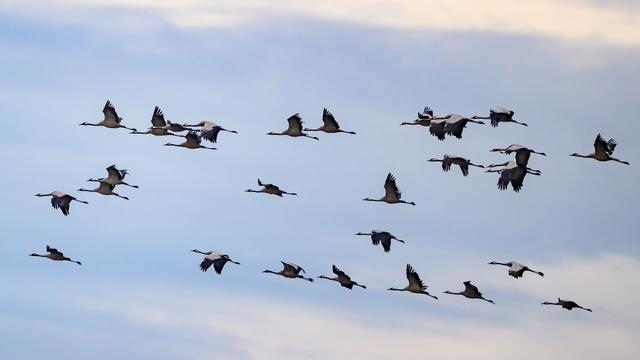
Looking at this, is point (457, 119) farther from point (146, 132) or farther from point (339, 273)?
point (146, 132)

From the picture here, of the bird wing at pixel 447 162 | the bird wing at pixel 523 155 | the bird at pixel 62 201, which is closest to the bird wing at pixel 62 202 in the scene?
the bird at pixel 62 201

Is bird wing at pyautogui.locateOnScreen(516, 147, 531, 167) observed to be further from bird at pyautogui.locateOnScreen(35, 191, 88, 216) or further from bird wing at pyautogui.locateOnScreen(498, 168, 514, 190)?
bird at pyautogui.locateOnScreen(35, 191, 88, 216)

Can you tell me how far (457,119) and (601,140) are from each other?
8.76m

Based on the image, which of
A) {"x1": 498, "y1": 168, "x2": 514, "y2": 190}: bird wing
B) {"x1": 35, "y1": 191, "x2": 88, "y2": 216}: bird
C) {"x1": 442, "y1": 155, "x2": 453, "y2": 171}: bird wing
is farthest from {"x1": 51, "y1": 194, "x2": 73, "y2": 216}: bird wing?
{"x1": 498, "y1": 168, "x2": 514, "y2": 190}: bird wing

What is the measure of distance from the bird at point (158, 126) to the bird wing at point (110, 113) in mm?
1573

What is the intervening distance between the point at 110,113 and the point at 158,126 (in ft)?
10.2

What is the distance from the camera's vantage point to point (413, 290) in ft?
476

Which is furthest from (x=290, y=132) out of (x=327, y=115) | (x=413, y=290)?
(x=413, y=290)

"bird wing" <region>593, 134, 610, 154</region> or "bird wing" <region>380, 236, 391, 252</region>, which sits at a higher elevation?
"bird wing" <region>593, 134, 610, 154</region>

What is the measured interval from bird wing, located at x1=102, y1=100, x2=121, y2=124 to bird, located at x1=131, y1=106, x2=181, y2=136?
1573mm

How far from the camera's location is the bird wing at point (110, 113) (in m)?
151

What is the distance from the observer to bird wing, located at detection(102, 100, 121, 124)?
151 m

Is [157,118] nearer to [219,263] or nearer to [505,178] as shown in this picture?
[219,263]

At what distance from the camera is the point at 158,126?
496 ft
